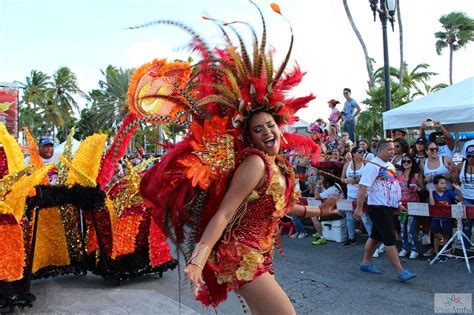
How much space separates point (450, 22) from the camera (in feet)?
121

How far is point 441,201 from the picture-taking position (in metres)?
6.06

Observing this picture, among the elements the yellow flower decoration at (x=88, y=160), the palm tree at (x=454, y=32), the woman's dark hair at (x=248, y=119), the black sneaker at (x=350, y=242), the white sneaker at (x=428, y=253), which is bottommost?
the black sneaker at (x=350, y=242)

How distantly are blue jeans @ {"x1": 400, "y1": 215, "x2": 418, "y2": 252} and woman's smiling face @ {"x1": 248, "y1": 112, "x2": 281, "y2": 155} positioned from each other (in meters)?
4.28

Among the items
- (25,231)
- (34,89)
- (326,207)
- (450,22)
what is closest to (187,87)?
(326,207)

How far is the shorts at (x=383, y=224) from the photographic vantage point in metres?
4.94

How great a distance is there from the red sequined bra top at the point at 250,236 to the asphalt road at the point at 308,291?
1.11 metres

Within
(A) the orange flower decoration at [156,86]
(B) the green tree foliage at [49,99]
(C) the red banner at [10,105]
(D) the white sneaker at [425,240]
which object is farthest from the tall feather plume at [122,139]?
(B) the green tree foliage at [49,99]

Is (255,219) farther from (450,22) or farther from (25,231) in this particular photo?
(450,22)

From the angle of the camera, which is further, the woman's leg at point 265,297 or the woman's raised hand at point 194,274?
the woman's leg at point 265,297

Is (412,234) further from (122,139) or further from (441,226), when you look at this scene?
(122,139)

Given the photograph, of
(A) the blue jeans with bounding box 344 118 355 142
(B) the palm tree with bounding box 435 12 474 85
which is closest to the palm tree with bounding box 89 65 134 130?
(B) the palm tree with bounding box 435 12 474 85

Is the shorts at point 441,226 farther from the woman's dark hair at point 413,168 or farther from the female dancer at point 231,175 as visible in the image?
the female dancer at point 231,175

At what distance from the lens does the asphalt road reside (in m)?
4.21

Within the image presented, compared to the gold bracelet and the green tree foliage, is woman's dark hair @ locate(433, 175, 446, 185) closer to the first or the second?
the gold bracelet
